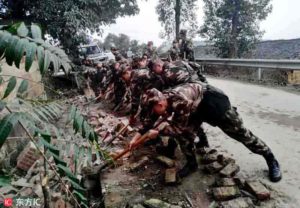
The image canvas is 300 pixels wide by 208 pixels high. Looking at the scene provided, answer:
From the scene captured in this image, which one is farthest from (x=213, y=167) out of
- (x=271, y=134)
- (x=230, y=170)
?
(x=271, y=134)

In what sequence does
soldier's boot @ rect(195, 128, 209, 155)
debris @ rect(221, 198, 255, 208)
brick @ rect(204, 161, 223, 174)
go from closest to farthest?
1. debris @ rect(221, 198, 255, 208)
2. brick @ rect(204, 161, 223, 174)
3. soldier's boot @ rect(195, 128, 209, 155)

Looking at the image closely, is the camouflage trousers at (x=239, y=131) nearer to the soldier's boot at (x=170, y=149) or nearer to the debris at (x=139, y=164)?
the soldier's boot at (x=170, y=149)

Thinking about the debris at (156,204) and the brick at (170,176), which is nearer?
the debris at (156,204)

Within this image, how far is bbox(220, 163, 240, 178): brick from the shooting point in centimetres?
388

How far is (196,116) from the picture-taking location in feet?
13.2

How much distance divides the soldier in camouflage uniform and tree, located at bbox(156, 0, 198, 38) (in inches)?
667

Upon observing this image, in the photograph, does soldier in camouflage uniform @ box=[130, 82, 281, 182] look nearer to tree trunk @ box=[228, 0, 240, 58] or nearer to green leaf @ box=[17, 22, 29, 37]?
green leaf @ box=[17, 22, 29, 37]

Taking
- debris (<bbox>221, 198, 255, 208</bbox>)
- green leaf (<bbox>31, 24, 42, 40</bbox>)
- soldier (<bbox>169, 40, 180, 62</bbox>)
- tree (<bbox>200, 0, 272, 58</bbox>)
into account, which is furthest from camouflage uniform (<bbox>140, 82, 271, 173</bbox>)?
tree (<bbox>200, 0, 272, 58</bbox>)

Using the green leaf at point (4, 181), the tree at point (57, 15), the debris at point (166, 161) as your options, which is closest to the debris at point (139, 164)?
the debris at point (166, 161)

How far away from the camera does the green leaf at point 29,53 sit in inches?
48.8

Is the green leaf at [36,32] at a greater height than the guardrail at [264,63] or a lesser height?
greater

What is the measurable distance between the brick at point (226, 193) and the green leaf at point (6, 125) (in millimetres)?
2621

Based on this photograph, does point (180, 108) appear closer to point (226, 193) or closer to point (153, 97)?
point (153, 97)

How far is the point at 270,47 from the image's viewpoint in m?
16.5
